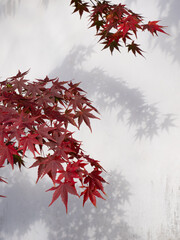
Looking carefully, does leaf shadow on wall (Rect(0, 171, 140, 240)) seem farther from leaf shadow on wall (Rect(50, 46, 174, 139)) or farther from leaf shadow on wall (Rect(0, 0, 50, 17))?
leaf shadow on wall (Rect(0, 0, 50, 17))

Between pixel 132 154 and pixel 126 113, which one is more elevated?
pixel 126 113

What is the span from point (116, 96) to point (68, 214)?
1070 millimetres

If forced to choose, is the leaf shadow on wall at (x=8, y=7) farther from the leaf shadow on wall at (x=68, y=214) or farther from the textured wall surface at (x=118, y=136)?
the leaf shadow on wall at (x=68, y=214)

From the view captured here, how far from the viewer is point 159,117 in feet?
6.68

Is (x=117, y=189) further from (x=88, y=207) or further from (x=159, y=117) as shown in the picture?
(x=159, y=117)

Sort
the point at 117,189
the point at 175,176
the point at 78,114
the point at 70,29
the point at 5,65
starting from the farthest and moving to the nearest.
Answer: the point at 5,65, the point at 70,29, the point at 117,189, the point at 175,176, the point at 78,114

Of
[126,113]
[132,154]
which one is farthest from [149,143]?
[126,113]

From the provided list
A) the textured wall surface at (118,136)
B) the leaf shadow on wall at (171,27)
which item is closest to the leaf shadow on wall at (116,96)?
the textured wall surface at (118,136)

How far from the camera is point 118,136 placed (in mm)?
2107

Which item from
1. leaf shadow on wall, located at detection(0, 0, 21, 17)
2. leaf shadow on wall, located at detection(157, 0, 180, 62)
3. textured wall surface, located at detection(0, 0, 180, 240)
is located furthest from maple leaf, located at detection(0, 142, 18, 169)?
leaf shadow on wall, located at detection(0, 0, 21, 17)

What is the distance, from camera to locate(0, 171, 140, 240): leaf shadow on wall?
208cm

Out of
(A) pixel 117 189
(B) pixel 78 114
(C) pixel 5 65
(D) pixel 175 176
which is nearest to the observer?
(B) pixel 78 114

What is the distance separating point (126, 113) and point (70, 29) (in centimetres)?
90

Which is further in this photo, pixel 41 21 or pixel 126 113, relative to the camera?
pixel 41 21
